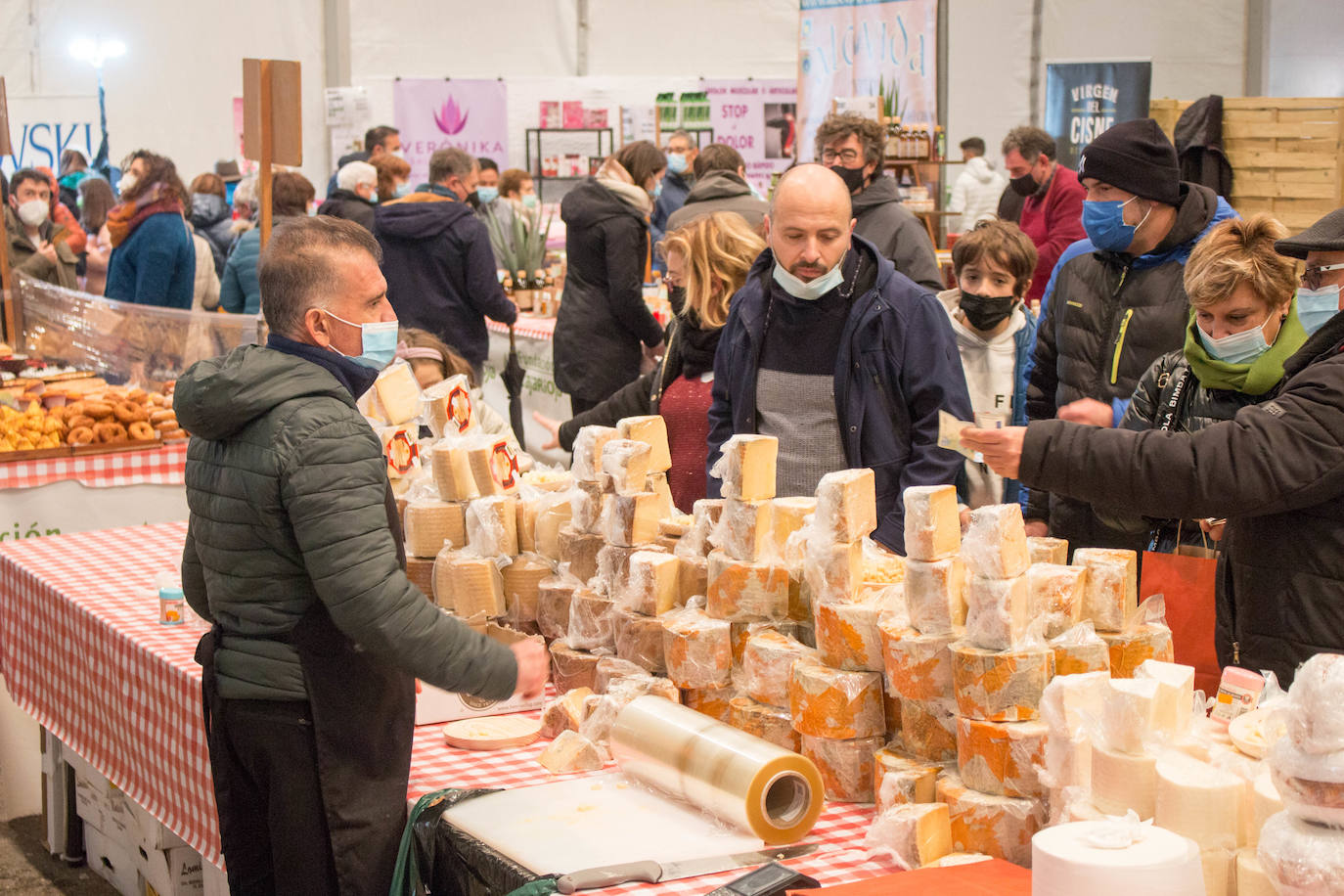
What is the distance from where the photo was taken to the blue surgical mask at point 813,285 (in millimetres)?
3275

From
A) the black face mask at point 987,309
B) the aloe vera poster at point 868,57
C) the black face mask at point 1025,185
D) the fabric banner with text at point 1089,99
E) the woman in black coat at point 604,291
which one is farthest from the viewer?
the fabric banner with text at point 1089,99

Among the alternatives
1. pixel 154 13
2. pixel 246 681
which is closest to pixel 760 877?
pixel 246 681

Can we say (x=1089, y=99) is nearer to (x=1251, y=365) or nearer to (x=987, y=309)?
(x=987, y=309)

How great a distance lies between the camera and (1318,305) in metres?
2.47

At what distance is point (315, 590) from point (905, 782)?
3.18ft

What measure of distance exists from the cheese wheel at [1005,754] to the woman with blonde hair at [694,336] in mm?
1924

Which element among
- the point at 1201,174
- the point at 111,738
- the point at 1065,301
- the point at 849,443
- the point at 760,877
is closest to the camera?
the point at 760,877

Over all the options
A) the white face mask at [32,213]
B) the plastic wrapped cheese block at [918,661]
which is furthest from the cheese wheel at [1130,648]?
the white face mask at [32,213]

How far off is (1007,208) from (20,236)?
644 cm

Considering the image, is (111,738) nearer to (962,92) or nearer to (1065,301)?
(1065,301)

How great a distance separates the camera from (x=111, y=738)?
11.5ft

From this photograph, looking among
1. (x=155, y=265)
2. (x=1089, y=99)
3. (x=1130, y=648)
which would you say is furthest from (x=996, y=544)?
(x=1089, y=99)

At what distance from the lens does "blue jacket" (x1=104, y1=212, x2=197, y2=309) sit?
7.48 metres

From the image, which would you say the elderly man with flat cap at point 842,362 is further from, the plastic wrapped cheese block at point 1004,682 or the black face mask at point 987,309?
the black face mask at point 987,309
